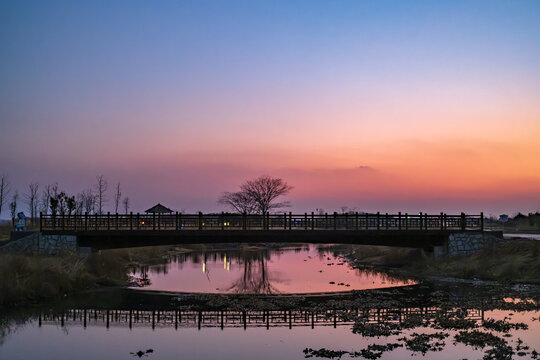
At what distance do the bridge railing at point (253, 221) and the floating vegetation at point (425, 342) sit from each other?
947 inches

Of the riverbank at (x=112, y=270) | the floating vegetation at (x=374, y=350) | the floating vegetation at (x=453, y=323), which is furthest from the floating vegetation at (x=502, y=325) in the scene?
the riverbank at (x=112, y=270)

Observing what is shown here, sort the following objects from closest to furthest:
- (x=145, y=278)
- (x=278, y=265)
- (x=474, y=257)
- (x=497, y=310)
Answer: (x=497, y=310), (x=474, y=257), (x=145, y=278), (x=278, y=265)

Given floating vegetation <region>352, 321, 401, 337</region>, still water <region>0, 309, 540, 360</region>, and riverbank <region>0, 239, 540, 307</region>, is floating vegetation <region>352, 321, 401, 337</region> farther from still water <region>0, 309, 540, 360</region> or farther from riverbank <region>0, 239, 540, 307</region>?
riverbank <region>0, 239, 540, 307</region>

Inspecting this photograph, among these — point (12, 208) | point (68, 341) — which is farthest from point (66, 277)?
point (12, 208)

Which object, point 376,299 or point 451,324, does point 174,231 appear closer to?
point 376,299

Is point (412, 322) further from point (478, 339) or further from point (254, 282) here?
point (254, 282)

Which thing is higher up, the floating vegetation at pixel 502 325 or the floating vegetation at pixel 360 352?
the floating vegetation at pixel 502 325

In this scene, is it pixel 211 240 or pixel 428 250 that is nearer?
pixel 211 240

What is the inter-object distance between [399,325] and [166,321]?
39.0 feet

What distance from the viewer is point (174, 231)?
4462cm

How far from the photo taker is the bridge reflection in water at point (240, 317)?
26.6 m

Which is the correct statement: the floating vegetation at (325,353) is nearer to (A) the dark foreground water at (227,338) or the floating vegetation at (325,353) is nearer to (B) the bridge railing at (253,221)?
(A) the dark foreground water at (227,338)

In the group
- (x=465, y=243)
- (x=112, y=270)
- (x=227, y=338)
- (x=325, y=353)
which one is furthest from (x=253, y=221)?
(x=325, y=353)

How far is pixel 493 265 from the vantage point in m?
42.0
